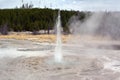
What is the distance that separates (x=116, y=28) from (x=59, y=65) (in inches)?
601

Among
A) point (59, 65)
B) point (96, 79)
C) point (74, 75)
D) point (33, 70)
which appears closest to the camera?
point (96, 79)

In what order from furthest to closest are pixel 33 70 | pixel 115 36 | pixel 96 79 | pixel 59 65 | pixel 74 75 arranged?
pixel 115 36
pixel 59 65
pixel 33 70
pixel 74 75
pixel 96 79

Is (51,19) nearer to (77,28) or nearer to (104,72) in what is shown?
(77,28)

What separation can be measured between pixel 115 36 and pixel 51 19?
55.2 m

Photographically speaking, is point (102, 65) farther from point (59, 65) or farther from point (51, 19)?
point (51, 19)

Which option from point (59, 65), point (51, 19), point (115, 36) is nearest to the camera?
point (59, 65)

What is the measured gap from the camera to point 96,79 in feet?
53.9

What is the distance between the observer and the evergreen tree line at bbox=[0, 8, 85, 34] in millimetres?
80750

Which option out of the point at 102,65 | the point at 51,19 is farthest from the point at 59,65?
the point at 51,19

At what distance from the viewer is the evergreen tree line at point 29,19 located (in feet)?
265

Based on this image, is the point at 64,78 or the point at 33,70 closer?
the point at 64,78

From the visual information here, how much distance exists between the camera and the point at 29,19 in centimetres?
8894

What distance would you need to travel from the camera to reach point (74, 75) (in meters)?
17.6

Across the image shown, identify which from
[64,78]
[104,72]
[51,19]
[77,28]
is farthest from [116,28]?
[51,19]
